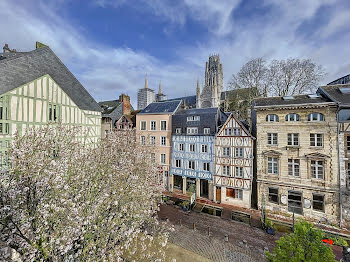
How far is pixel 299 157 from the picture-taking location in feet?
51.5

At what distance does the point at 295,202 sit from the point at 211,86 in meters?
55.3

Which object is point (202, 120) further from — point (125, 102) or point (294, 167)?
point (125, 102)

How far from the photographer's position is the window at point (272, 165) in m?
16.8

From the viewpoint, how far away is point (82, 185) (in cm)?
645

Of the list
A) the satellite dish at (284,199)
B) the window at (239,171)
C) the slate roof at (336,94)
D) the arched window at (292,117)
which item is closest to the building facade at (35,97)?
the window at (239,171)

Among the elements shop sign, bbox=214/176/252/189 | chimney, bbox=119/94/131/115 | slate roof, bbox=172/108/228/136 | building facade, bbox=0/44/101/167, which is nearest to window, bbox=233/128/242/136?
slate roof, bbox=172/108/228/136

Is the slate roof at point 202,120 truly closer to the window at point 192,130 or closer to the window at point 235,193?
the window at point 192,130

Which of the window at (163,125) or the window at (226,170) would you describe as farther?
the window at (163,125)

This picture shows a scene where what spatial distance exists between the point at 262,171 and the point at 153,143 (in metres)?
13.5

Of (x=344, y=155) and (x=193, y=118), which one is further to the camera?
(x=193, y=118)

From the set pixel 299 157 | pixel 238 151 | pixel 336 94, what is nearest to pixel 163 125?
pixel 238 151

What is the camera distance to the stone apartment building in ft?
48.0

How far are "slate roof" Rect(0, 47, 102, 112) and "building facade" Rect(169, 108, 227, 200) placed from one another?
1090cm

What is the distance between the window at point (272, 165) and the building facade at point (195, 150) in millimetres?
5701
